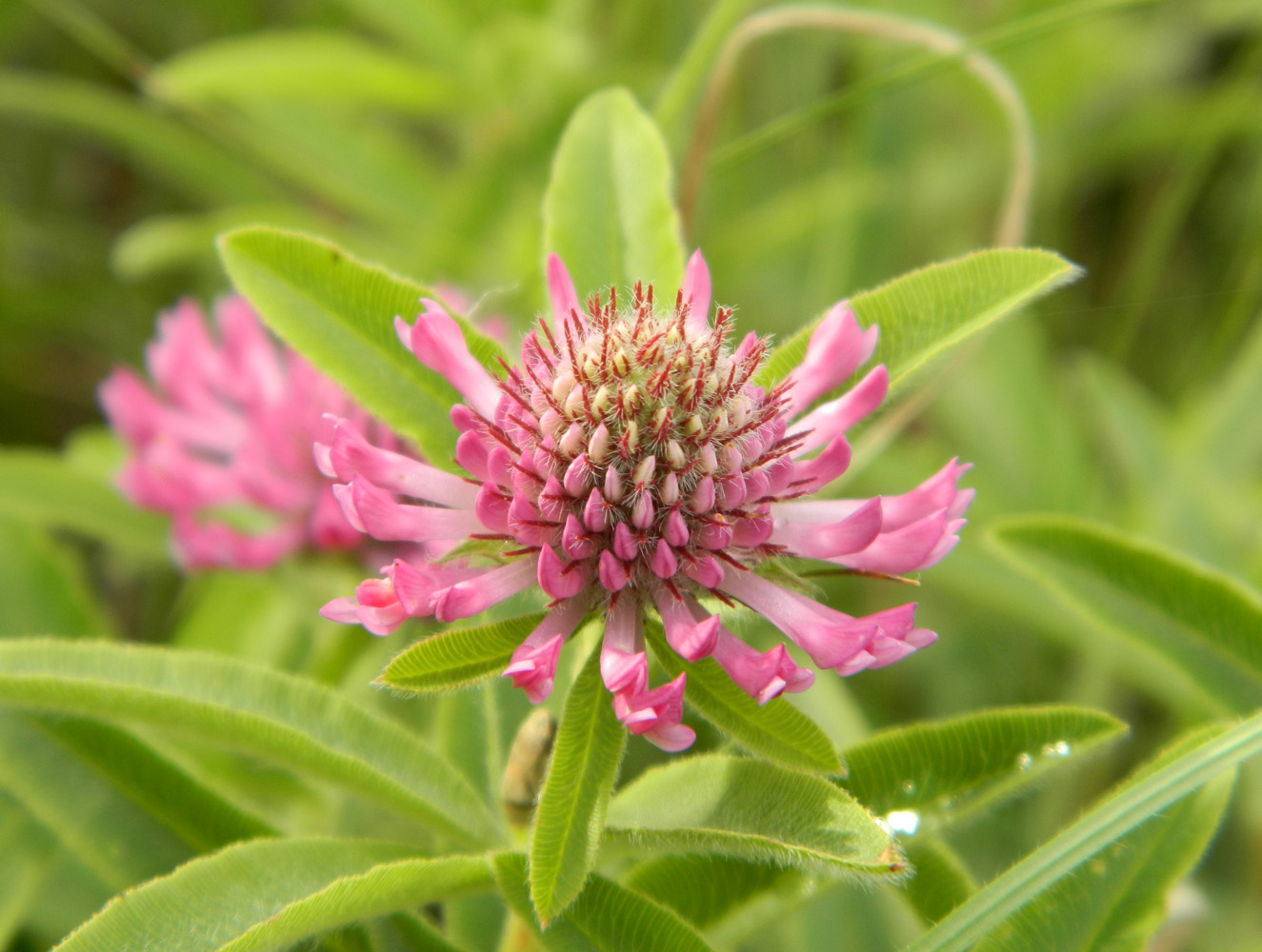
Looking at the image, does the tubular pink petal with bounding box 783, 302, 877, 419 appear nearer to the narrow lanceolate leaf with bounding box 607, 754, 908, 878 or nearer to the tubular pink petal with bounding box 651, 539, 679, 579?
the tubular pink petal with bounding box 651, 539, 679, 579

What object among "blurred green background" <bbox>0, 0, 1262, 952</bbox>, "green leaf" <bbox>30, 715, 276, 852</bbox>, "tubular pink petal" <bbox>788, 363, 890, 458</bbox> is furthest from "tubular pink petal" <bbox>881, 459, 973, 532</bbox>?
"blurred green background" <bbox>0, 0, 1262, 952</bbox>

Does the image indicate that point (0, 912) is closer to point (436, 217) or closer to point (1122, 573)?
point (1122, 573)

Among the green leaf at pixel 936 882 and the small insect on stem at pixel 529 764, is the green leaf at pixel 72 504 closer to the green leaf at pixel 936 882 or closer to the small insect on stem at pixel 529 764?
the small insect on stem at pixel 529 764

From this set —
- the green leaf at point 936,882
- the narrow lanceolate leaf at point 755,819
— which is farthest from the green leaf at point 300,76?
the green leaf at point 936,882

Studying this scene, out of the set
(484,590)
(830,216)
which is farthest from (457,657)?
(830,216)

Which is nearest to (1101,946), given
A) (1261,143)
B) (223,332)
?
(223,332)
